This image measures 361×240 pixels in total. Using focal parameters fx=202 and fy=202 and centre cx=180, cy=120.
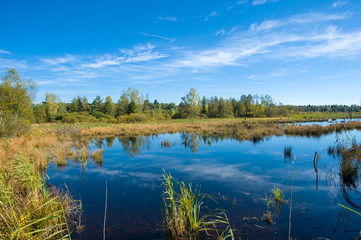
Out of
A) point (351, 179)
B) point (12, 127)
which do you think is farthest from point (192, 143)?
point (12, 127)

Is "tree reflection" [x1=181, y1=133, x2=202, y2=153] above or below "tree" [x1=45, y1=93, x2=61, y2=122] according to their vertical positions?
below

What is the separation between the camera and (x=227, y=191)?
784 centimetres

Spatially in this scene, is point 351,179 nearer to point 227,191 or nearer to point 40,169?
point 227,191

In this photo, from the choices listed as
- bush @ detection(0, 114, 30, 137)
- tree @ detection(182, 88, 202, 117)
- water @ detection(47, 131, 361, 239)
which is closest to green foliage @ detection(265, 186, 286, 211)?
water @ detection(47, 131, 361, 239)

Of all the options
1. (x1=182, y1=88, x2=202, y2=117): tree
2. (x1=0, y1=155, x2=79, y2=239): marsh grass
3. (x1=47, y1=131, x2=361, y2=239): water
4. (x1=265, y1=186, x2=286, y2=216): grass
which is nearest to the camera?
(x1=0, y1=155, x2=79, y2=239): marsh grass

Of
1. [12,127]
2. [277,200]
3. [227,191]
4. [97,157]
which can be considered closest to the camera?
[277,200]

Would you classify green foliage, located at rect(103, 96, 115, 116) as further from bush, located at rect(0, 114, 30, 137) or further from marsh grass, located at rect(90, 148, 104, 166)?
marsh grass, located at rect(90, 148, 104, 166)

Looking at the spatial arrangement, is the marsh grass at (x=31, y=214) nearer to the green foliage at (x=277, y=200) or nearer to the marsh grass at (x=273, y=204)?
the marsh grass at (x=273, y=204)

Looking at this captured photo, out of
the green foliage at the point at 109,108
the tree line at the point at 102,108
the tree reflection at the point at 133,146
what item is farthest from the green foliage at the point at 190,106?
the tree reflection at the point at 133,146

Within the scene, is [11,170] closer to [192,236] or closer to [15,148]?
[15,148]

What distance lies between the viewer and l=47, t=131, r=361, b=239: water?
5160 millimetres

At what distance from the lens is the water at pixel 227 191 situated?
5160 mm

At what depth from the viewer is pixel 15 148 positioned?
430 inches

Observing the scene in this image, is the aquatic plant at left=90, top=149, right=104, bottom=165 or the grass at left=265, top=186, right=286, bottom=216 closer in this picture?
the grass at left=265, top=186, right=286, bottom=216
